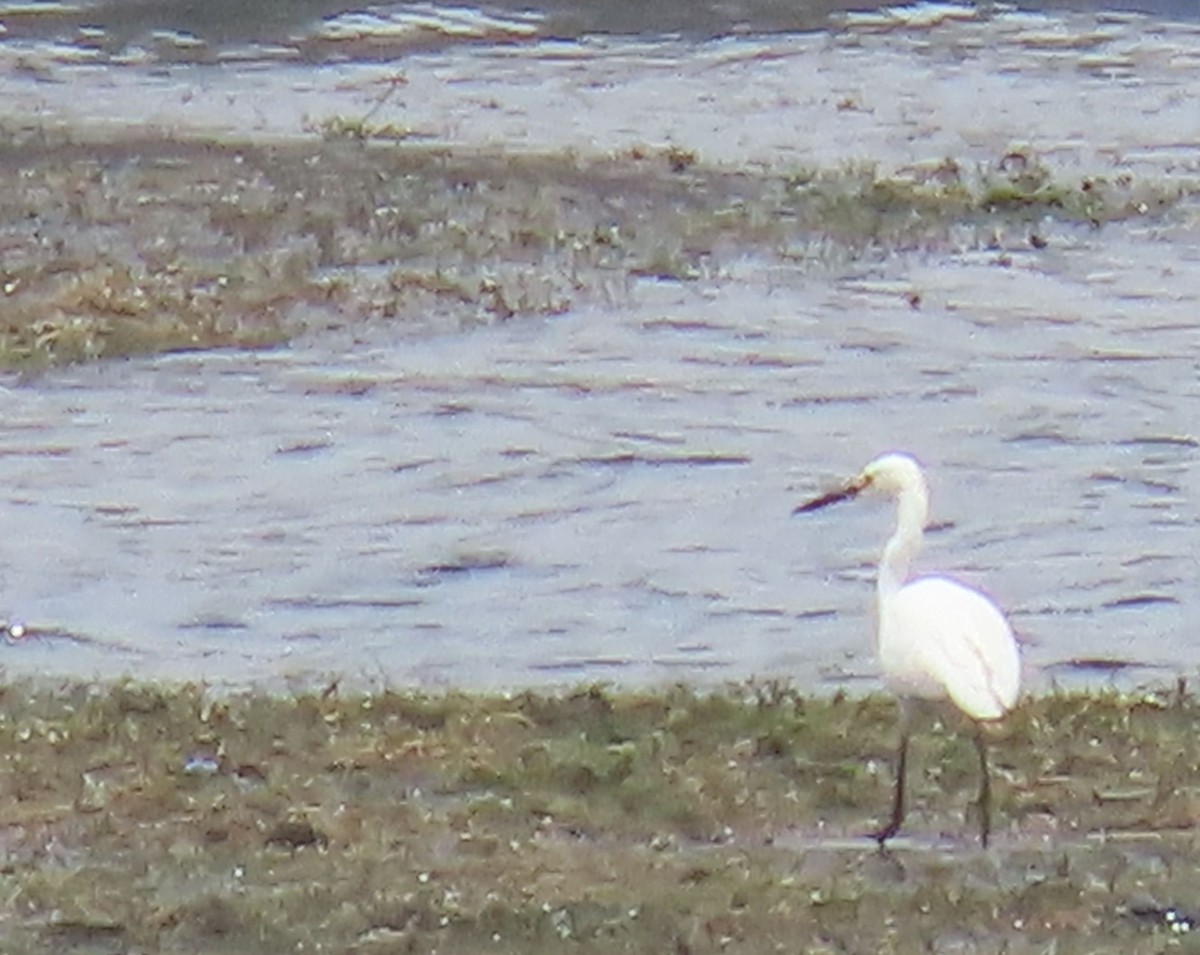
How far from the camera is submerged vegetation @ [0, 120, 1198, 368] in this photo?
1557cm

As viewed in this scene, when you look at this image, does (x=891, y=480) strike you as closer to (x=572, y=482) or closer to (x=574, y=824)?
(x=574, y=824)

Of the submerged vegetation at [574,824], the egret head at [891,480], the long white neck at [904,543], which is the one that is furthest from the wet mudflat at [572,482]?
the egret head at [891,480]

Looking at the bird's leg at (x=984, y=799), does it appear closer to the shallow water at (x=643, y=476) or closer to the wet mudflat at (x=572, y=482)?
the wet mudflat at (x=572, y=482)

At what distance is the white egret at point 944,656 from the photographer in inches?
315

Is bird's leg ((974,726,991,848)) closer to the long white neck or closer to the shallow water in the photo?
the long white neck

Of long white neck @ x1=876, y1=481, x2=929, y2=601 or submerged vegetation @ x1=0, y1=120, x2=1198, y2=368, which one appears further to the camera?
submerged vegetation @ x1=0, y1=120, x2=1198, y2=368

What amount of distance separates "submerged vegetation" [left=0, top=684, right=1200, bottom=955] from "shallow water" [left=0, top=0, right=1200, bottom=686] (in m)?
1.10

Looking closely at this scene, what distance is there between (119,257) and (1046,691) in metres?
8.28

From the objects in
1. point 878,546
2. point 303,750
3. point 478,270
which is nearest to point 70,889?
point 303,750

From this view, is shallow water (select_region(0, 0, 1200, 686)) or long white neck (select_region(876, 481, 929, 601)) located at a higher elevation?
long white neck (select_region(876, 481, 929, 601))

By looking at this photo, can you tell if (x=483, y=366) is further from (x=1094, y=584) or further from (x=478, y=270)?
(x=1094, y=584)

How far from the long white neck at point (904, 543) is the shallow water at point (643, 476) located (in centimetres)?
130

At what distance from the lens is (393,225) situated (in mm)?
17547

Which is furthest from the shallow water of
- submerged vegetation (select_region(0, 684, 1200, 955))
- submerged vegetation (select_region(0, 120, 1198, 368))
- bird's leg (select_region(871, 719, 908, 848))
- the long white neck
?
bird's leg (select_region(871, 719, 908, 848))
